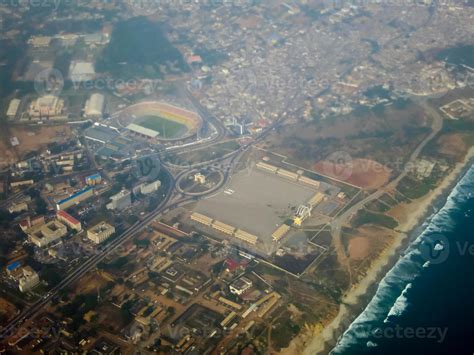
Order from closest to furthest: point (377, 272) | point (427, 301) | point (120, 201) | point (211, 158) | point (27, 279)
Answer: point (427, 301) → point (27, 279) → point (377, 272) → point (120, 201) → point (211, 158)

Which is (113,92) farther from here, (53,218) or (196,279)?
(196,279)

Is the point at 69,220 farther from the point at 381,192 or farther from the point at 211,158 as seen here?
the point at 381,192

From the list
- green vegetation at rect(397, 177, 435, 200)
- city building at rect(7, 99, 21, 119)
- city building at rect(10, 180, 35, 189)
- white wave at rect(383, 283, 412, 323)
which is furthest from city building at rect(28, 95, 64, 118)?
white wave at rect(383, 283, 412, 323)

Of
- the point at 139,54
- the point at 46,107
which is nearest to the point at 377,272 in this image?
the point at 46,107

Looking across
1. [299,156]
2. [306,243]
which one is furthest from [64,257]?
[299,156]

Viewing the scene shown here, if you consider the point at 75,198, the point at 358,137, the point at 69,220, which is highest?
the point at 358,137

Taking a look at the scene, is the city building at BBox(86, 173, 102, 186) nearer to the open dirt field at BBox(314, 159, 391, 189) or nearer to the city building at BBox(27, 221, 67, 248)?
the city building at BBox(27, 221, 67, 248)

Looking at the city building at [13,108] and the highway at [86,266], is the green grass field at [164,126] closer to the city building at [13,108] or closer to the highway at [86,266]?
the highway at [86,266]
